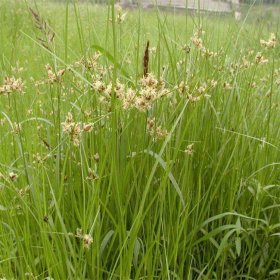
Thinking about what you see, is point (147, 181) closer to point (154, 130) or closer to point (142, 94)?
point (154, 130)

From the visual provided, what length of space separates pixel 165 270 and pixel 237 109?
594 millimetres

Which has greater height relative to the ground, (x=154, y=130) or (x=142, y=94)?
(x=142, y=94)

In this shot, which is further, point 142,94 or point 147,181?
point 147,181

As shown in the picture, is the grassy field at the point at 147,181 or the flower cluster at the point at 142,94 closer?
the flower cluster at the point at 142,94

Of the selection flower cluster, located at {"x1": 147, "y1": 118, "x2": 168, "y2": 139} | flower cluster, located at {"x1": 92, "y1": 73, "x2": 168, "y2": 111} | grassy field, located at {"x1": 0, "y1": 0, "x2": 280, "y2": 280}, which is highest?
flower cluster, located at {"x1": 92, "y1": 73, "x2": 168, "y2": 111}

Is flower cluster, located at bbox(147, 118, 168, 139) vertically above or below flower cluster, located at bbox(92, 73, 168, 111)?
below

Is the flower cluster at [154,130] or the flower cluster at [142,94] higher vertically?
the flower cluster at [142,94]

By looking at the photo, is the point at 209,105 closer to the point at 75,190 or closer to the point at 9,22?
the point at 75,190

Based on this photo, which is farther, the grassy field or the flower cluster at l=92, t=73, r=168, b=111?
the grassy field

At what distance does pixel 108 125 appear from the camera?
4.31 feet

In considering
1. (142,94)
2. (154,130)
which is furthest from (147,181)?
(142,94)

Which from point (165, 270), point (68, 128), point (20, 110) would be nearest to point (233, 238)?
point (165, 270)

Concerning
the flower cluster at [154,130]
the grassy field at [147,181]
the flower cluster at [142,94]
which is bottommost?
the grassy field at [147,181]

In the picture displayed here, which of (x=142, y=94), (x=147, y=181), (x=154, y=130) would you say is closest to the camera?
(x=142, y=94)
